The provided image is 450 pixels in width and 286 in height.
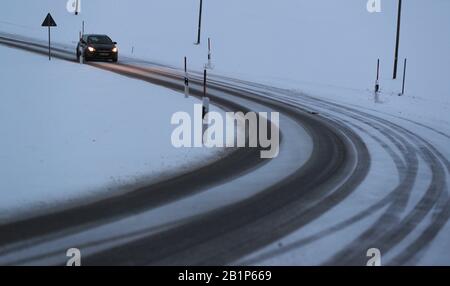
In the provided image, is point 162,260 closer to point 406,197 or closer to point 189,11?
point 406,197

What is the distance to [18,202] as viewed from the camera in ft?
27.3

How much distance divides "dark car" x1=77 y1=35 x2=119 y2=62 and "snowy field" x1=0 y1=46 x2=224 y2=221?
7.21 m

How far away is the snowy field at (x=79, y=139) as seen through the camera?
9234 millimetres

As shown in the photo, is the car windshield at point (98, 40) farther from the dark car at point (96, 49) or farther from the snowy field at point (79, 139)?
the snowy field at point (79, 139)

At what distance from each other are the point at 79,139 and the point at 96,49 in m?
16.6

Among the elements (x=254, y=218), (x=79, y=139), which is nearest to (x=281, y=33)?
(x=79, y=139)

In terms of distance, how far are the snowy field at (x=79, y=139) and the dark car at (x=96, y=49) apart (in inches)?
284

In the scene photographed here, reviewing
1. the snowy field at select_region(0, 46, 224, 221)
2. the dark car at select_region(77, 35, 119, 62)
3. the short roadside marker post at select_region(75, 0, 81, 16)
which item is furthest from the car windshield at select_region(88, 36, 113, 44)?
the short roadside marker post at select_region(75, 0, 81, 16)

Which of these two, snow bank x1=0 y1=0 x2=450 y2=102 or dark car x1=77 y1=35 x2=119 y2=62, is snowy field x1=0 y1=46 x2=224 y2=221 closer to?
dark car x1=77 y1=35 x2=119 y2=62

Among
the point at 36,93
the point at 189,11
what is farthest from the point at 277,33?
the point at 36,93

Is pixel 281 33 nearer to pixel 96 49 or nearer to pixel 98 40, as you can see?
pixel 98 40

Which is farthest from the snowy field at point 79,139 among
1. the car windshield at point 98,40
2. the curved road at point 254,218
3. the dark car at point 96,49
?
the car windshield at point 98,40

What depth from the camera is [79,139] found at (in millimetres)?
12625

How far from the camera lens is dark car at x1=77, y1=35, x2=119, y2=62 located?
1103 inches
